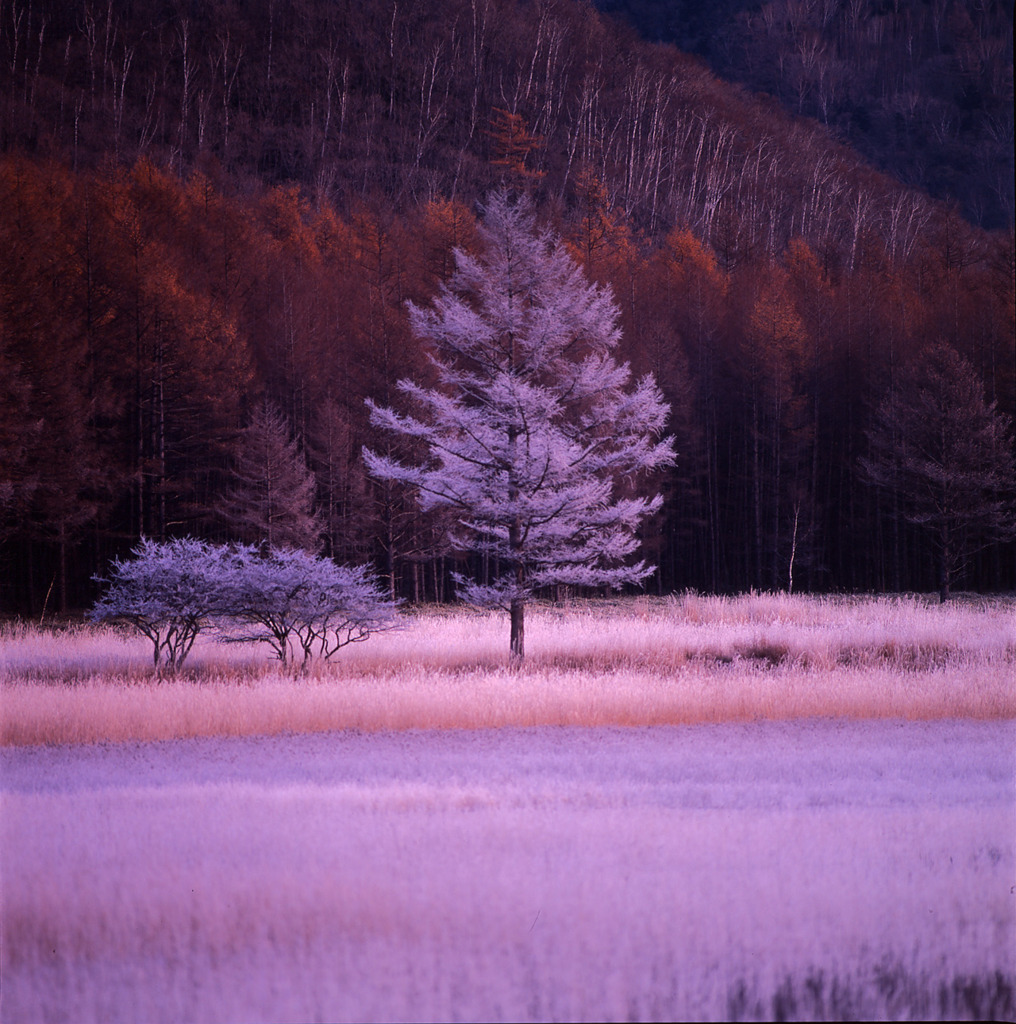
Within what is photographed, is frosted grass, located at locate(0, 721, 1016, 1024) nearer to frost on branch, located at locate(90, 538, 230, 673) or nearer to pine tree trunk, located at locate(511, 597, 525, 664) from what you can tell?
frost on branch, located at locate(90, 538, 230, 673)

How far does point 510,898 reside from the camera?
14.6ft

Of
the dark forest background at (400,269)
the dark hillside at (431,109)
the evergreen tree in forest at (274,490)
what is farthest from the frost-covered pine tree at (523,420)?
the dark hillside at (431,109)

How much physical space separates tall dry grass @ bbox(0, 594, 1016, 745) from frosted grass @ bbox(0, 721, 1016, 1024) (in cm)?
305

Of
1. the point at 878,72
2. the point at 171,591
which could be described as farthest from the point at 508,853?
the point at 878,72

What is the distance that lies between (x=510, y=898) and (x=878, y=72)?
94.6 meters

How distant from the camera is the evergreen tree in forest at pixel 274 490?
2422 cm

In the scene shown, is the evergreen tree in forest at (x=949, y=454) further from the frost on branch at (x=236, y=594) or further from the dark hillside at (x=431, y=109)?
the frost on branch at (x=236, y=594)

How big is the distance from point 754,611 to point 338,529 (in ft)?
41.5

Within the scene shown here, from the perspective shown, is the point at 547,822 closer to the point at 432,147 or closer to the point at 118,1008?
the point at 118,1008

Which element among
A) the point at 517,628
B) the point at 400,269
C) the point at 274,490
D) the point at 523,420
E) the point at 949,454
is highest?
the point at 400,269

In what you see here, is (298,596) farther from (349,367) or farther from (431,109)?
(431,109)

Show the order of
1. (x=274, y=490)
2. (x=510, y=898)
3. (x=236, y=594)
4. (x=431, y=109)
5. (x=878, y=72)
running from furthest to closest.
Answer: (x=878, y=72) < (x=431, y=109) < (x=274, y=490) < (x=236, y=594) < (x=510, y=898)

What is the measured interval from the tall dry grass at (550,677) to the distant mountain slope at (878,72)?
104 ft

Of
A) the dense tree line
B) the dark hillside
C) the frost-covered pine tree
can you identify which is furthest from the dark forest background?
the frost-covered pine tree
